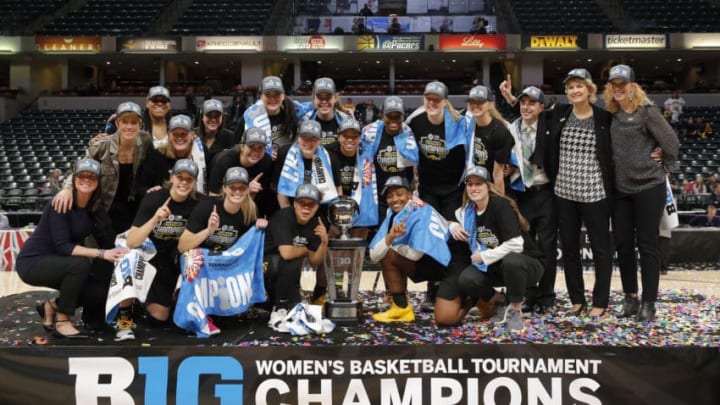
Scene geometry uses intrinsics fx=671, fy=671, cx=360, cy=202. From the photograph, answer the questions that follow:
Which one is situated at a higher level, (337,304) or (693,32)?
(693,32)

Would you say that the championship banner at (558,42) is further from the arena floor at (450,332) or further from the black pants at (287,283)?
the black pants at (287,283)

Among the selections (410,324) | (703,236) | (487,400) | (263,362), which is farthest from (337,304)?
(703,236)

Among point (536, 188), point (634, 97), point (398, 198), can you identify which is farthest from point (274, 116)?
point (634, 97)

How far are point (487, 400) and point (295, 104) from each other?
9.51 feet

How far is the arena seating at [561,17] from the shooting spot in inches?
910

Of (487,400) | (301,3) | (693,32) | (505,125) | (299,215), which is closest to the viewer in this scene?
(487,400)

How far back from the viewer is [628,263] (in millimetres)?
4699

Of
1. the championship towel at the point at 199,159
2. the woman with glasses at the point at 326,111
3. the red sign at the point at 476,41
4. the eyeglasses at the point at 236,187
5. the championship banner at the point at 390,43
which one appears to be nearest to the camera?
the eyeglasses at the point at 236,187

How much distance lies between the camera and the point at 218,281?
439 centimetres

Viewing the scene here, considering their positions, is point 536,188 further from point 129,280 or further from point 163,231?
point 129,280

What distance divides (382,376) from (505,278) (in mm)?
1142

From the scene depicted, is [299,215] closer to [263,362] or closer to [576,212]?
[263,362]

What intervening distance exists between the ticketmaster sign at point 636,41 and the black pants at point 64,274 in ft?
68.4

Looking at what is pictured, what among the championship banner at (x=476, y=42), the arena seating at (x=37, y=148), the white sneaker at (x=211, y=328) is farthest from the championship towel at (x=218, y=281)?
the championship banner at (x=476, y=42)
